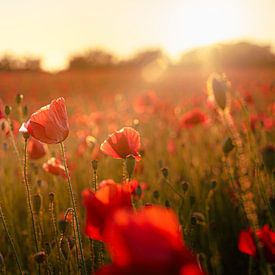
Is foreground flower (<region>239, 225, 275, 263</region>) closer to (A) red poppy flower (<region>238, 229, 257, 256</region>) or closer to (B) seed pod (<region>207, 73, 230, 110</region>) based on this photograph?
Answer: (A) red poppy flower (<region>238, 229, 257, 256</region>)

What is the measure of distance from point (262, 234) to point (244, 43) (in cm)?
3723

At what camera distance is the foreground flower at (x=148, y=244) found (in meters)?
0.51

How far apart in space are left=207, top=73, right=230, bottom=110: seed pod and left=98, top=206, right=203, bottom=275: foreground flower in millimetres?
960

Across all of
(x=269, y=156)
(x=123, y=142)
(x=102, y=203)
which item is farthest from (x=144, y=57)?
(x=102, y=203)

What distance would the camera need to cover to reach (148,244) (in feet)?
1.67

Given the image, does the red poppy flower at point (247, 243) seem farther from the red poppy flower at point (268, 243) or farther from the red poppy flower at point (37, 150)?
the red poppy flower at point (37, 150)

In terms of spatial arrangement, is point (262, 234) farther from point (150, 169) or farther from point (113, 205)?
point (150, 169)

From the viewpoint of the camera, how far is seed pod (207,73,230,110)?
1460mm

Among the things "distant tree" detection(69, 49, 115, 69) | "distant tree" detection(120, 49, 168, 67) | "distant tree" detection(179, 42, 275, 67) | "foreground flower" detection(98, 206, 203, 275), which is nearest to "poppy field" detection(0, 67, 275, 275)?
"foreground flower" detection(98, 206, 203, 275)

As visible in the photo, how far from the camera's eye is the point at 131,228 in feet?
1.66

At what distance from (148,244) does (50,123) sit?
783 mm

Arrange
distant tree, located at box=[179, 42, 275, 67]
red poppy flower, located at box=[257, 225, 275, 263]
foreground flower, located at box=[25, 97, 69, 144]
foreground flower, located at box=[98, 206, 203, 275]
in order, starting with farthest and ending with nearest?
1. distant tree, located at box=[179, 42, 275, 67]
2. foreground flower, located at box=[25, 97, 69, 144]
3. red poppy flower, located at box=[257, 225, 275, 263]
4. foreground flower, located at box=[98, 206, 203, 275]

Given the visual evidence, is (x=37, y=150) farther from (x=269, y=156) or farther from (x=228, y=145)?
(x=269, y=156)

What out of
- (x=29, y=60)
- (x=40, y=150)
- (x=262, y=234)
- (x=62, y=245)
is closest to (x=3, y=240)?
(x=40, y=150)
